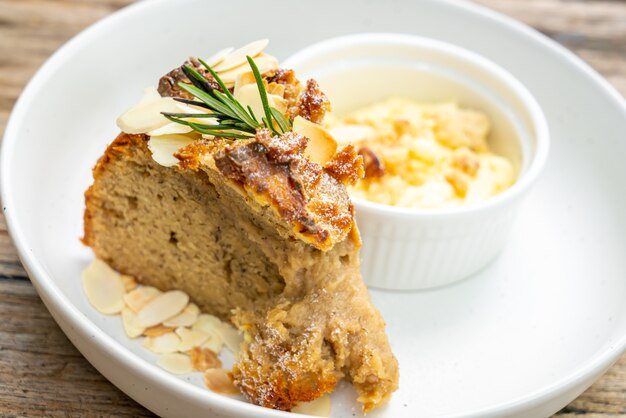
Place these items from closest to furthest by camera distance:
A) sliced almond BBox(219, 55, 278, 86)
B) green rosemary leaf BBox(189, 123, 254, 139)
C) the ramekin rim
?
green rosemary leaf BBox(189, 123, 254, 139) < sliced almond BBox(219, 55, 278, 86) < the ramekin rim

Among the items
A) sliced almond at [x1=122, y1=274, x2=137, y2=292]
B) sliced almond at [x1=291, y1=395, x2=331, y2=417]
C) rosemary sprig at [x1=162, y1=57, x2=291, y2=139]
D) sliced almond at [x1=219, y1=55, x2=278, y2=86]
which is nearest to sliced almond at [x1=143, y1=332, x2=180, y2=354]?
sliced almond at [x1=122, y1=274, x2=137, y2=292]

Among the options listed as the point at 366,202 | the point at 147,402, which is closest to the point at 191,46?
the point at 366,202

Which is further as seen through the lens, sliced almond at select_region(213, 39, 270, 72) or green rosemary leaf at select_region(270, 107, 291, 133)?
sliced almond at select_region(213, 39, 270, 72)

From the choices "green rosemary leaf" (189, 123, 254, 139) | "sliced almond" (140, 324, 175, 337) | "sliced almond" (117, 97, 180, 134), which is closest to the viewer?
"green rosemary leaf" (189, 123, 254, 139)

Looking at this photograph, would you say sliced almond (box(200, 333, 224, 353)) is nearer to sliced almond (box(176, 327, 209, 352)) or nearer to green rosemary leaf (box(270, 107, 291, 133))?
sliced almond (box(176, 327, 209, 352))

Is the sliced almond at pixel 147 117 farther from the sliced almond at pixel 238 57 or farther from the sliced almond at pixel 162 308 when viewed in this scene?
the sliced almond at pixel 162 308

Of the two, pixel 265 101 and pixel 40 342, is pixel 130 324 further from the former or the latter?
pixel 265 101

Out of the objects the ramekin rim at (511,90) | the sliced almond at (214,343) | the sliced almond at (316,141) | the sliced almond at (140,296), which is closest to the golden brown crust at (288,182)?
the sliced almond at (316,141)
